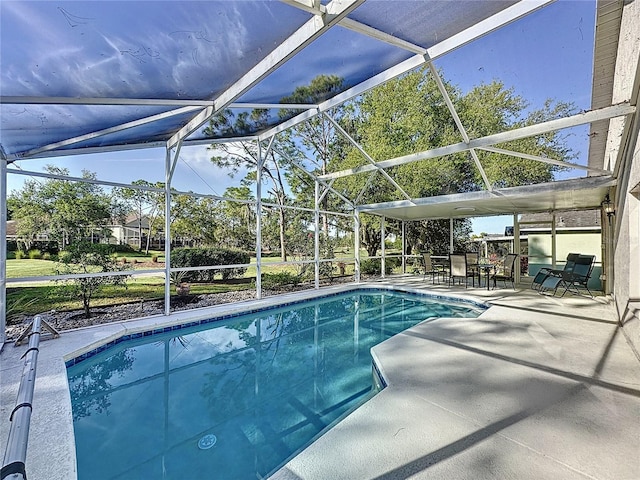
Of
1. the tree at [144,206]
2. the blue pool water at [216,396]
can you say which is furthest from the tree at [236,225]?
the blue pool water at [216,396]

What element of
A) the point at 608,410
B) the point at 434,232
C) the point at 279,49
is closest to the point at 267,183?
the point at 434,232

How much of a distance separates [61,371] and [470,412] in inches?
181

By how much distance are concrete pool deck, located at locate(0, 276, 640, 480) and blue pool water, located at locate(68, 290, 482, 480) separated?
0.39m

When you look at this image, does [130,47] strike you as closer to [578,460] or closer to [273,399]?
[273,399]

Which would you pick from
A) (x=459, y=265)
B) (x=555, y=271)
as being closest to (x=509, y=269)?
(x=555, y=271)

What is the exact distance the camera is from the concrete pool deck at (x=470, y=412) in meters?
1.99

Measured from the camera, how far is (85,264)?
650 centimetres

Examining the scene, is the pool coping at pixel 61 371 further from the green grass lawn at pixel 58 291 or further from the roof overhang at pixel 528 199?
the roof overhang at pixel 528 199

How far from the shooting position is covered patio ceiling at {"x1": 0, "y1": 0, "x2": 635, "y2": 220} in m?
2.31

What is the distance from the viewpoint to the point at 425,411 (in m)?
2.65

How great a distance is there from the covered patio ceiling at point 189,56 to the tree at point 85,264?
2322 mm

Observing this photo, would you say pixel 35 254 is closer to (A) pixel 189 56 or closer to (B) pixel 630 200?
(A) pixel 189 56

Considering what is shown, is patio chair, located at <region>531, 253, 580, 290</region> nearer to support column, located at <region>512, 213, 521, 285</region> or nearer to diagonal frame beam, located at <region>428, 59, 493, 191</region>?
support column, located at <region>512, 213, 521, 285</region>

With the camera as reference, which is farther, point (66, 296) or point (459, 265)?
point (459, 265)
